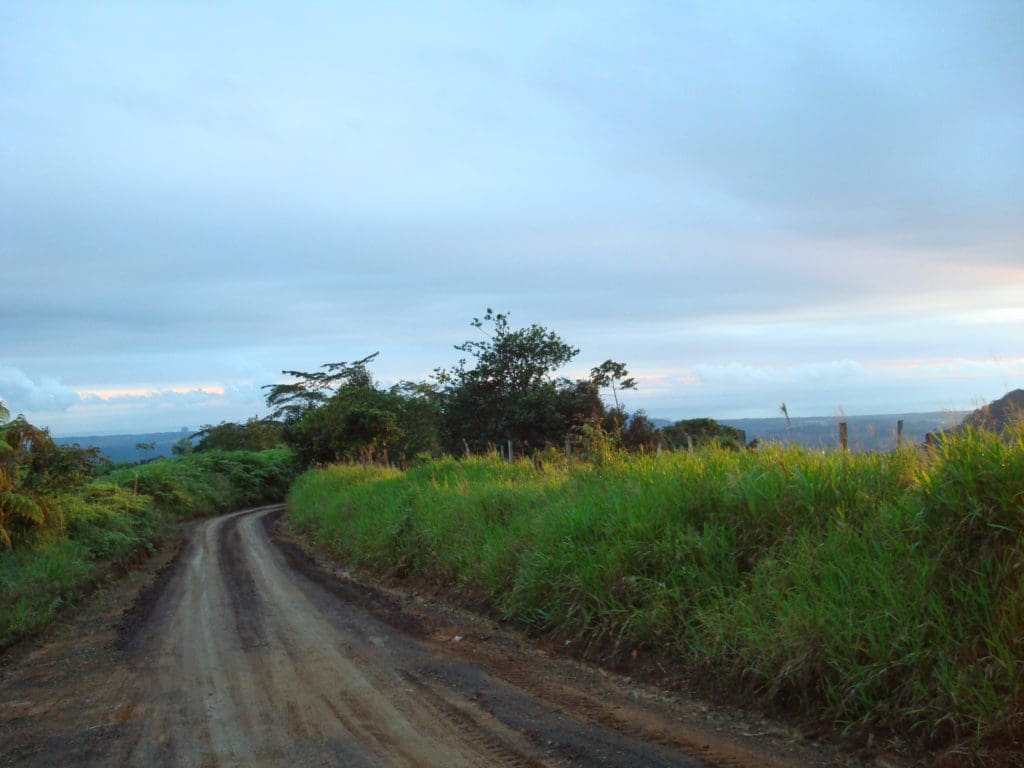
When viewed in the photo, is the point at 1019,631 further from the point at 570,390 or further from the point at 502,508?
the point at 570,390

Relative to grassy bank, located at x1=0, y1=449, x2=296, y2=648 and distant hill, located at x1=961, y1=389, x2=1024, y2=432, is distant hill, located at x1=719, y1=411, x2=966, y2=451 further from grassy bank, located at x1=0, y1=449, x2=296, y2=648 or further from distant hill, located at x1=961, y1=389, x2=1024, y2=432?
grassy bank, located at x1=0, y1=449, x2=296, y2=648

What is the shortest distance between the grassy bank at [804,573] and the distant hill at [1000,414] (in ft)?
1.13

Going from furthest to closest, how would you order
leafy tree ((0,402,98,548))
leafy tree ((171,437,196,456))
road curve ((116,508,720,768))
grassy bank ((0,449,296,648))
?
leafy tree ((171,437,196,456)), leafy tree ((0,402,98,548)), grassy bank ((0,449,296,648)), road curve ((116,508,720,768))

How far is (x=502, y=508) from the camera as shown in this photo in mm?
10766

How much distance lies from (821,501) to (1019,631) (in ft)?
7.54

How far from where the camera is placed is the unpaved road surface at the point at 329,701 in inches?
194

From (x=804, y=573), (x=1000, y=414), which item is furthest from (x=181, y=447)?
(x=1000, y=414)

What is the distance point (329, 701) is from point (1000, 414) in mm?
5898

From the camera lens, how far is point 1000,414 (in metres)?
6.40

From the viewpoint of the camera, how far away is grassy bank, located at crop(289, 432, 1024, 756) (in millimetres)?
4605

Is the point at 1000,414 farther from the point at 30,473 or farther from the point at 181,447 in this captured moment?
the point at 181,447

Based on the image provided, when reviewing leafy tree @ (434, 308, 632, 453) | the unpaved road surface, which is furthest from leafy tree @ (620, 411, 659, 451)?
the unpaved road surface

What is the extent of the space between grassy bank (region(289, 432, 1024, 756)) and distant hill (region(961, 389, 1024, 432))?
35 cm

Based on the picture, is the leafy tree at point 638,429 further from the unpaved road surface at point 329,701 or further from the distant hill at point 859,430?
the unpaved road surface at point 329,701
